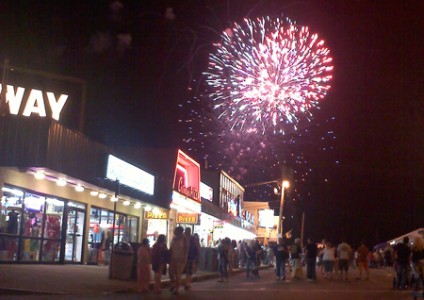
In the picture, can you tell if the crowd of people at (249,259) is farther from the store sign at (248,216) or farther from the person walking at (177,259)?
the store sign at (248,216)

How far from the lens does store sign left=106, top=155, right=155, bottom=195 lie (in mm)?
24609

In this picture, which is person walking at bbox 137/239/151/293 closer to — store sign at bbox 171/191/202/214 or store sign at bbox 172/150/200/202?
store sign at bbox 171/191/202/214

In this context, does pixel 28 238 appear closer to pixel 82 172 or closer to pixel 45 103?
pixel 82 172

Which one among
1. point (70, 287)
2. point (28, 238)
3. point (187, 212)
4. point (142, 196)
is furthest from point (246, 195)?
point (70, 287)

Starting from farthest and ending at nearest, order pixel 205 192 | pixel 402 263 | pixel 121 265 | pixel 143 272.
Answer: pixel 205 192, pixel 402 263, pixel 121 265, pixel 143 272

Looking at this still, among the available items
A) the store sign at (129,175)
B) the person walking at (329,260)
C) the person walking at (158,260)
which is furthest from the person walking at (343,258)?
the person walking at (158,260)

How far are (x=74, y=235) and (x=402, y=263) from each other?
12.5m

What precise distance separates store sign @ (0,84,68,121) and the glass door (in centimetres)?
390

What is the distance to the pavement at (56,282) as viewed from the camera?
15375mm

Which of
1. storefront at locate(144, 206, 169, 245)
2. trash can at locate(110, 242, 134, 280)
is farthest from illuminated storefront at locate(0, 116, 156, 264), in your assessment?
storefront at locate(144, 206, 169, 245)

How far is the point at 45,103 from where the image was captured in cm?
2533

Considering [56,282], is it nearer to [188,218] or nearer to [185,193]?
[188,218]

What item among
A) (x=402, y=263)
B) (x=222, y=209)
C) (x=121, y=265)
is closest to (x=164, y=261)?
(x=121, y=265)

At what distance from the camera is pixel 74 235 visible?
1014 inches
